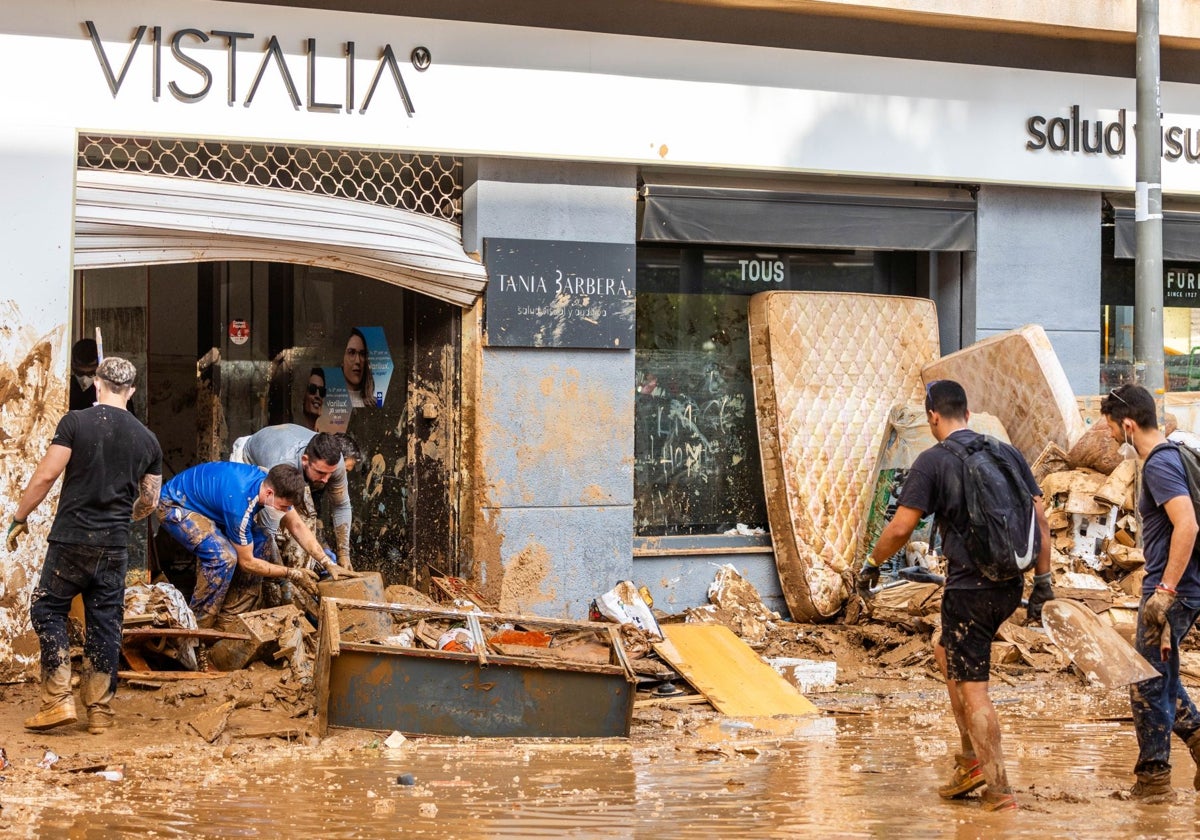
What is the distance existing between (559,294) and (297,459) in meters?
2.03

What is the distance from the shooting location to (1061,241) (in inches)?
418

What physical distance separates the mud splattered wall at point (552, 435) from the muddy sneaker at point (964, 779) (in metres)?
3.85

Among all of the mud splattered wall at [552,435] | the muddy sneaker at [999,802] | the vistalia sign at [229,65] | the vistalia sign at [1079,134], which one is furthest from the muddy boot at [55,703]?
the vistalia sign at [1079,134]

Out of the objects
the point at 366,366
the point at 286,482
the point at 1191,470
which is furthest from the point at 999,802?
the point at 366,366

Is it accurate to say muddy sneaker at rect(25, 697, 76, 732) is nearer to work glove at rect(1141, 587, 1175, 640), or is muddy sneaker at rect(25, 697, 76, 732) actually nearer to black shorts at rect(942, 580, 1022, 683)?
black shorts at rect(942, 580, 1022, 683)

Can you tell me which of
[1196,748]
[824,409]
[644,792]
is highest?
[824,409]

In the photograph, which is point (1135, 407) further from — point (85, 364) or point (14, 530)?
point (85, 364)

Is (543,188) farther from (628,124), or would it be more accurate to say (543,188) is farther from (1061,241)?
(1061,241)

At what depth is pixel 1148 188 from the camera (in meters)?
9.08

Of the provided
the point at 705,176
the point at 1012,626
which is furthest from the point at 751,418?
the point at 1012,626

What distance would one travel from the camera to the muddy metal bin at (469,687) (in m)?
6.50

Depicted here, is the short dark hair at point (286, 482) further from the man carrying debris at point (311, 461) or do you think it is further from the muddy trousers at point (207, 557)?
the muddy trousers at point (207, 557)

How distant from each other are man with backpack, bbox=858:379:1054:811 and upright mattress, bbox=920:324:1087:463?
3.93 meters

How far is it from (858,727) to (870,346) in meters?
3.76
